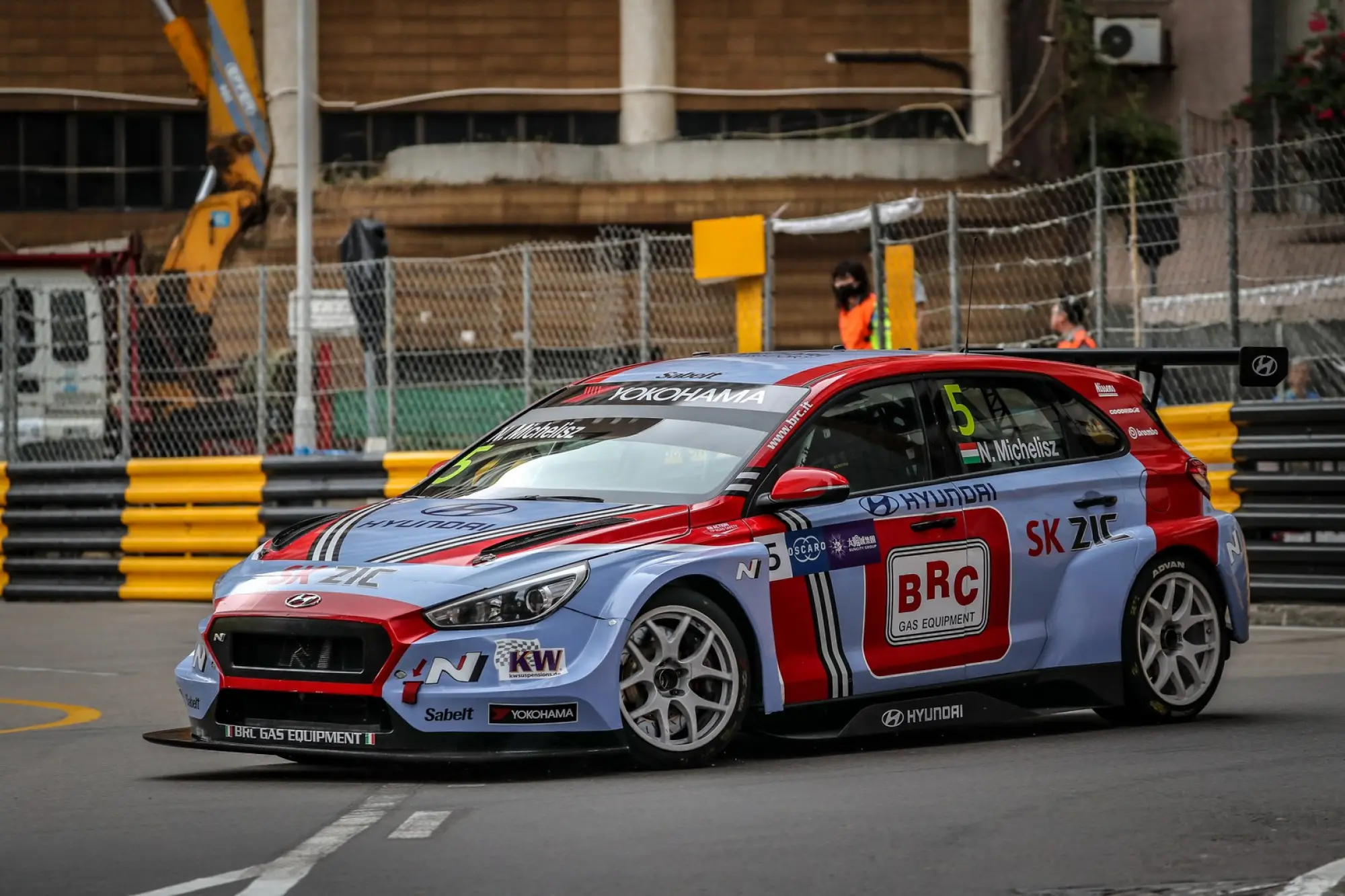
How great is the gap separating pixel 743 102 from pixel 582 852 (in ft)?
126

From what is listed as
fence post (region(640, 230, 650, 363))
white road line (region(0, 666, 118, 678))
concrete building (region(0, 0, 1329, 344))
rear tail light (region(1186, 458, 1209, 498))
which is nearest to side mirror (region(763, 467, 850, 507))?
rear tail light (region(1186, 458, 1209, 498))

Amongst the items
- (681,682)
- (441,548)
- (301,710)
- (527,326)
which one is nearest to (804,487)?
(681,682)

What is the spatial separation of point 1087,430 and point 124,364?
34.5ft

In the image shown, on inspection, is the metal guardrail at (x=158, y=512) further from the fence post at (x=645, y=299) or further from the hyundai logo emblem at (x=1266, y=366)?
the hyundai logo emblem at (x=1266, y=366)

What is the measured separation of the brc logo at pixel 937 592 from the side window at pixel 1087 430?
0.87 meters

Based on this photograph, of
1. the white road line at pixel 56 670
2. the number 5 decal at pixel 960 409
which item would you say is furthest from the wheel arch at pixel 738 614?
the white road line at pixel 56 670

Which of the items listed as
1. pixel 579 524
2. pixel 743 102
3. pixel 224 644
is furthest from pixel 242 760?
pixel 743 102

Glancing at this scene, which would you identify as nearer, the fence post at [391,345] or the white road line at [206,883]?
the white road line at [206,883]

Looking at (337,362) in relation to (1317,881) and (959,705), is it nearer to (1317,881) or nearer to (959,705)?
(959,705)

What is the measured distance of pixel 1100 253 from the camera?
14.3m

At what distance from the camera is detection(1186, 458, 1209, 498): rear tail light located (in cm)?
927

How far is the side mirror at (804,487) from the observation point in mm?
7789

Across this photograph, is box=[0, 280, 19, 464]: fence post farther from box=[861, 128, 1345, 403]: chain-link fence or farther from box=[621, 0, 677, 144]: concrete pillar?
box=[621, 0, 677, 144]: concrete pillar

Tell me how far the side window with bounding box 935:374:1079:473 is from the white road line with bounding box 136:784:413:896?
9.00 ft
